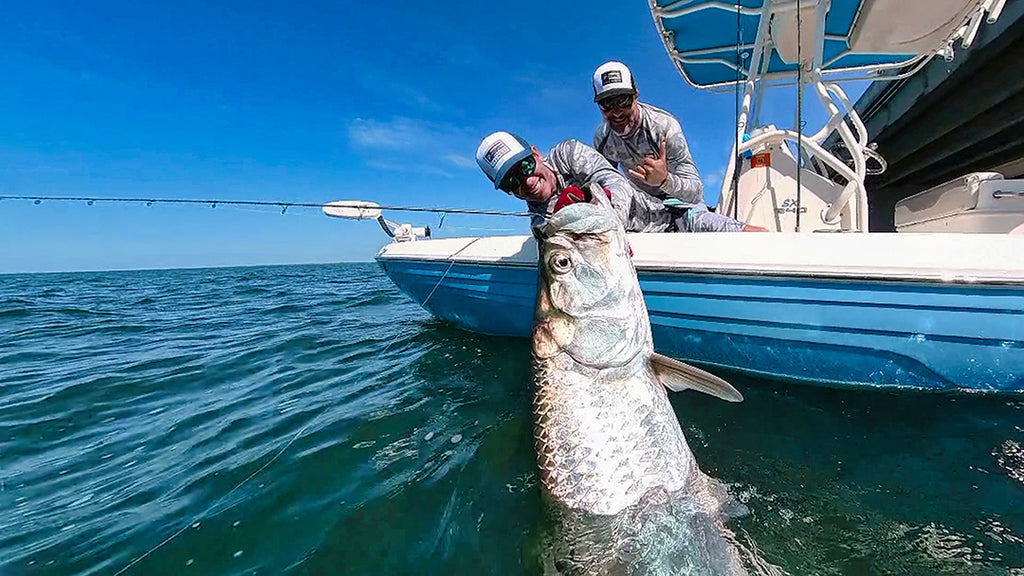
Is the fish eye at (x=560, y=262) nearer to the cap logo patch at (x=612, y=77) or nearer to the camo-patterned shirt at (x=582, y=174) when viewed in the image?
the camo-patterned shirt at (x=582, y=174)

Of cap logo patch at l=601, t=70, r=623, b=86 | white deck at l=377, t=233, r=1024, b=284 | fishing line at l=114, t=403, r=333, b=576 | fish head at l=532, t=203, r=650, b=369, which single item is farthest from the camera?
cap logo patch at l=601, t=70, r=623, b=86

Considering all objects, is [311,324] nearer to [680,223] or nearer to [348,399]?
[348,399]

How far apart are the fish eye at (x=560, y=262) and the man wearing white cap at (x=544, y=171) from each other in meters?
1.41

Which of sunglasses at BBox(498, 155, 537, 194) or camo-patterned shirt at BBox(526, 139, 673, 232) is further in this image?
camo-patterned shirt at BBox(526, 139, 673, 232)

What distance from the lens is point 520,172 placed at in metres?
3.62

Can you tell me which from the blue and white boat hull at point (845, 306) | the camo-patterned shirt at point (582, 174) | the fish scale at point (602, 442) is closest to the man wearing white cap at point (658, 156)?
the camo-patterned shirt at point (582, 174)

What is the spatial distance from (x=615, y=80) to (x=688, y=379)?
2.72 meters

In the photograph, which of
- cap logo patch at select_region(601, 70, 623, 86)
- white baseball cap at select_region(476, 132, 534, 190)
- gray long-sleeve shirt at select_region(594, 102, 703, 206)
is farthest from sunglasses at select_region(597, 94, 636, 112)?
white baseball cap at select_region(476, 132, 534, 190)

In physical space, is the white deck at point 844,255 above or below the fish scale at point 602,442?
above

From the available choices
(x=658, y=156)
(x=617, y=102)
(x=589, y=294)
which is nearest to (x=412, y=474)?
(x=589, y=294)

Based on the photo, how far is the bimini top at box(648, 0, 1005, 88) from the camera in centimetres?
495

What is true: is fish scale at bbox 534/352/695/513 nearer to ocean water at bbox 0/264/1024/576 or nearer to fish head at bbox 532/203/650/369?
fish head at bbox 532/203/650/369

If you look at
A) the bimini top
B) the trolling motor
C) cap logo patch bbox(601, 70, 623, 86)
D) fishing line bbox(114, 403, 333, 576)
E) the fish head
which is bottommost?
fishing line bbox(114, 403, 333, 576)

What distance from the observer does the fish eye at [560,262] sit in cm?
200
